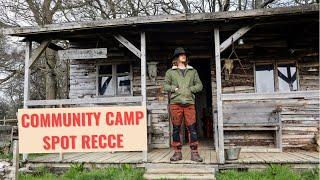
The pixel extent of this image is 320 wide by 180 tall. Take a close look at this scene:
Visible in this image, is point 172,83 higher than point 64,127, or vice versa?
point 172,83

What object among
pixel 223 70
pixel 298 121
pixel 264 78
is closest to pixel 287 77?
pixel 264 78

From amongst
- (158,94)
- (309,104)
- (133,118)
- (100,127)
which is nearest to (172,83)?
(133,118)

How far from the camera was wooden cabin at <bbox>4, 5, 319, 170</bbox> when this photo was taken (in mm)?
7117

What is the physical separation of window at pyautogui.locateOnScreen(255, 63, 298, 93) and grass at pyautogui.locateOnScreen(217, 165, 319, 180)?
3022mm

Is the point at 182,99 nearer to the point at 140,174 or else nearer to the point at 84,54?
the point at 140,174

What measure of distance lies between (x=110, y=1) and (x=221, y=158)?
475 inches

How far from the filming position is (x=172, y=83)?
6695 mm

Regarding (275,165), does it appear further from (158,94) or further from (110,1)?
(110,1)

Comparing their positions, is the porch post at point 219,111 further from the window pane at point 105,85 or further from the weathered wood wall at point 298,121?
the window pane at point 105,85

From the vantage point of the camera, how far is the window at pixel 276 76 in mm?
8945

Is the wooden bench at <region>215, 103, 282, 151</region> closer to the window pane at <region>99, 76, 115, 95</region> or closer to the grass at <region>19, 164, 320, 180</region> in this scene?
the grass at <region>19, 164, 320, 180</region>

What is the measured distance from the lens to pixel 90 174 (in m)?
6.30

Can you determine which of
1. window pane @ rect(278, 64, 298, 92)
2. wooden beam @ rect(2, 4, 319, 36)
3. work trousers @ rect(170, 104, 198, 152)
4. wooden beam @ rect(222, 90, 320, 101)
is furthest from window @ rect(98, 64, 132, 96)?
window pane @ rect(278, 64, 298, 92)

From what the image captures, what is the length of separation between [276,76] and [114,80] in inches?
166
